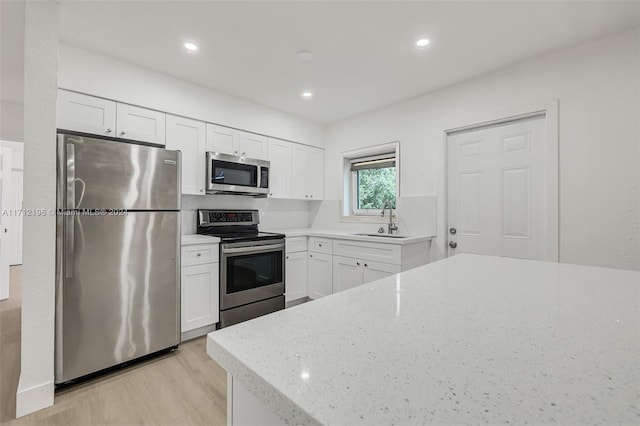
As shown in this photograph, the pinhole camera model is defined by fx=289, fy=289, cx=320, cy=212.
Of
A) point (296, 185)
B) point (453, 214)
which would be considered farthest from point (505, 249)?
point (296, 185)

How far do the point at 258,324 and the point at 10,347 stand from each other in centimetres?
312

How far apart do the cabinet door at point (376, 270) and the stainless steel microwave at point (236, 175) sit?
4.67 feet

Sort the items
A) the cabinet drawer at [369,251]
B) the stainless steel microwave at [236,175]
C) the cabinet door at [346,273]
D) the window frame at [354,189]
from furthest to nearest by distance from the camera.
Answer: the window frame at [354,189]
the cabinet door at [346,273]
the stainless steel microwave at [236,175]
the cabinet drawer at [369,251]

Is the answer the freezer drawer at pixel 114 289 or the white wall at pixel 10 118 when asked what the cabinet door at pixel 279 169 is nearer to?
the freezer drawer at pixel 114 289

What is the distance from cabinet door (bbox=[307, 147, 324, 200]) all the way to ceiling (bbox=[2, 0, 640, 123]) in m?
1.28

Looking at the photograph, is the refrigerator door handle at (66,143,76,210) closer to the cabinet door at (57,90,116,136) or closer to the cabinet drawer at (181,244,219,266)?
the cabinet door at (57,90,116,136)

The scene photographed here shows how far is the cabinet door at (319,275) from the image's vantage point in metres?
3.30

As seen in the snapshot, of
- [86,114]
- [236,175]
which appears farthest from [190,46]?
[236,175]

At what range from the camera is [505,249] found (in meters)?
2.58

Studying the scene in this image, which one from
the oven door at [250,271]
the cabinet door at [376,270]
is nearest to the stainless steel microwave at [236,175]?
the oven door at [250,271]

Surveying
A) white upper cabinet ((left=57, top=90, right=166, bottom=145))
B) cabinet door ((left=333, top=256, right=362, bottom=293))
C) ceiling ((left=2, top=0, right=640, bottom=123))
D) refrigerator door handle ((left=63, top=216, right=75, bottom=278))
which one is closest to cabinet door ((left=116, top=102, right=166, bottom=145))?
white upper cabinet ((left=57, top=90, right=166, bottom=145))

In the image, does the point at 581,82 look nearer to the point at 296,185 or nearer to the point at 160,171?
the point at 296,185

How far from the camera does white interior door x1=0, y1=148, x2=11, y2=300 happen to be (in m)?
3.68

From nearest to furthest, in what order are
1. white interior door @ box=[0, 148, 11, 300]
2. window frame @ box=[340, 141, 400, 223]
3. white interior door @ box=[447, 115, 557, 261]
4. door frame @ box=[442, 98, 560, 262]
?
1. door frame @ box=[442, 98, 560, 262]
2. white interior door @ box=[447, 115, 557, 261]
3. window frame @ box=[340, 141, 400, 223]
4. white interior door @ box=[0, 148, 11, 300]
